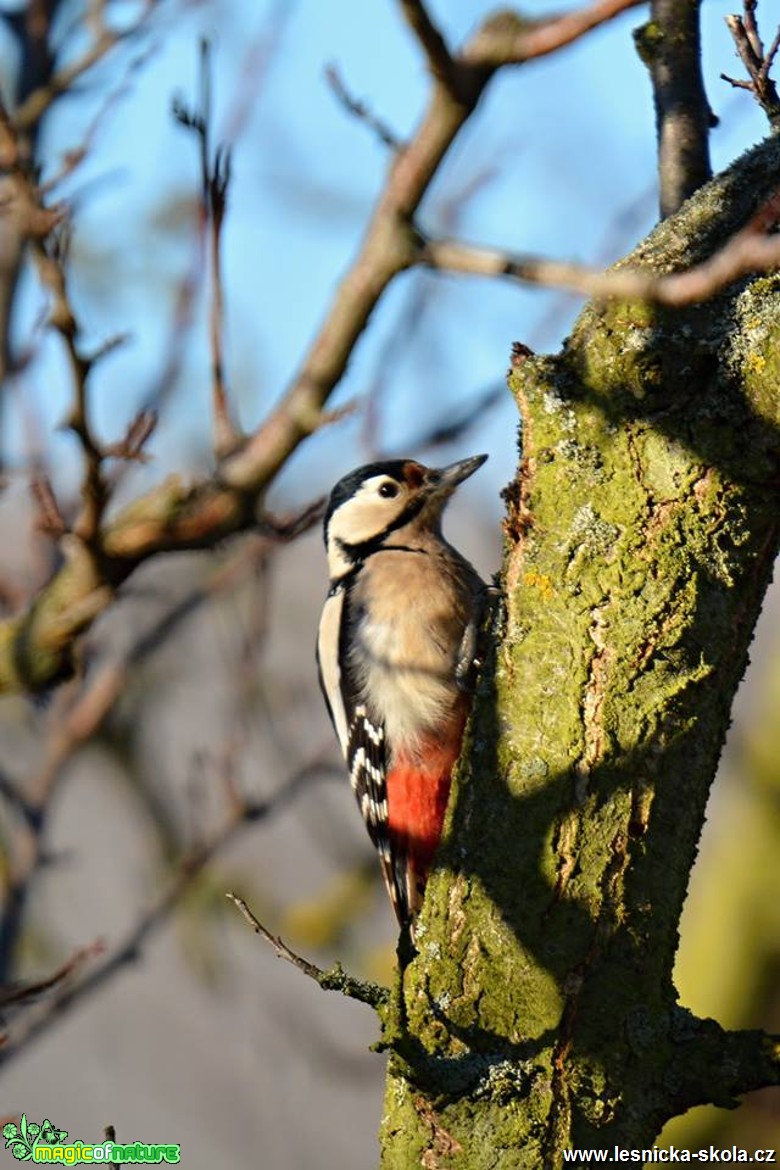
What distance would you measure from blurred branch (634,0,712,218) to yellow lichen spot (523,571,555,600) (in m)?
1.00

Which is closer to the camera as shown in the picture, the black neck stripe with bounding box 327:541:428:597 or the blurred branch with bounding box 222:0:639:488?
the blurred branch with bounding box 222:0:639:488

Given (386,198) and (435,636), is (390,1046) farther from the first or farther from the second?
(435,636)

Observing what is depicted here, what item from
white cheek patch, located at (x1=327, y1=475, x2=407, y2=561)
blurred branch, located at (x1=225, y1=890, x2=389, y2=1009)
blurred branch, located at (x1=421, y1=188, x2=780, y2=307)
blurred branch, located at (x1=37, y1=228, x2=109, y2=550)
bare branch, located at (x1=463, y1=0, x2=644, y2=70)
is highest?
white cheek patch, located at (x1=327, y1=475, x2=407, y2=561)

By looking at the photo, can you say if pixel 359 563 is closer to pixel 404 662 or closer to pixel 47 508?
pixel 404 662

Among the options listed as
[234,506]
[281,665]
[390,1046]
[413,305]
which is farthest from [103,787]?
[390,1046]

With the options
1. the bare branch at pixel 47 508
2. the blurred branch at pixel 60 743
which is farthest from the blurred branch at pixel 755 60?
the blurred branch at pixel 60 743

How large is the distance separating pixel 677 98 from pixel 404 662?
1.68 m

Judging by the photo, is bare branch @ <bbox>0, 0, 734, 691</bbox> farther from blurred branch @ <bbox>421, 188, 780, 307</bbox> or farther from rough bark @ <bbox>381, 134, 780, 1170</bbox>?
rough bark @ <bbox>381, 134, 780, 1170</bbox>

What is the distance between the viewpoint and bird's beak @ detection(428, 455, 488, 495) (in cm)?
455

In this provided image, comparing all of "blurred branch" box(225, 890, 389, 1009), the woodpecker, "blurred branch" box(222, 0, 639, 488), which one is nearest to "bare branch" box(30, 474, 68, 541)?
"blurred branch" box(222, 0, 639, 488)

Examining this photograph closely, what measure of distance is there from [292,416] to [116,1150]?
123 cm

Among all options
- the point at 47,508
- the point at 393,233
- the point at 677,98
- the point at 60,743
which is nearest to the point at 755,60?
the point at 677,98

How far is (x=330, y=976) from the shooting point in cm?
230

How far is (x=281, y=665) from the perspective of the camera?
704 cm
